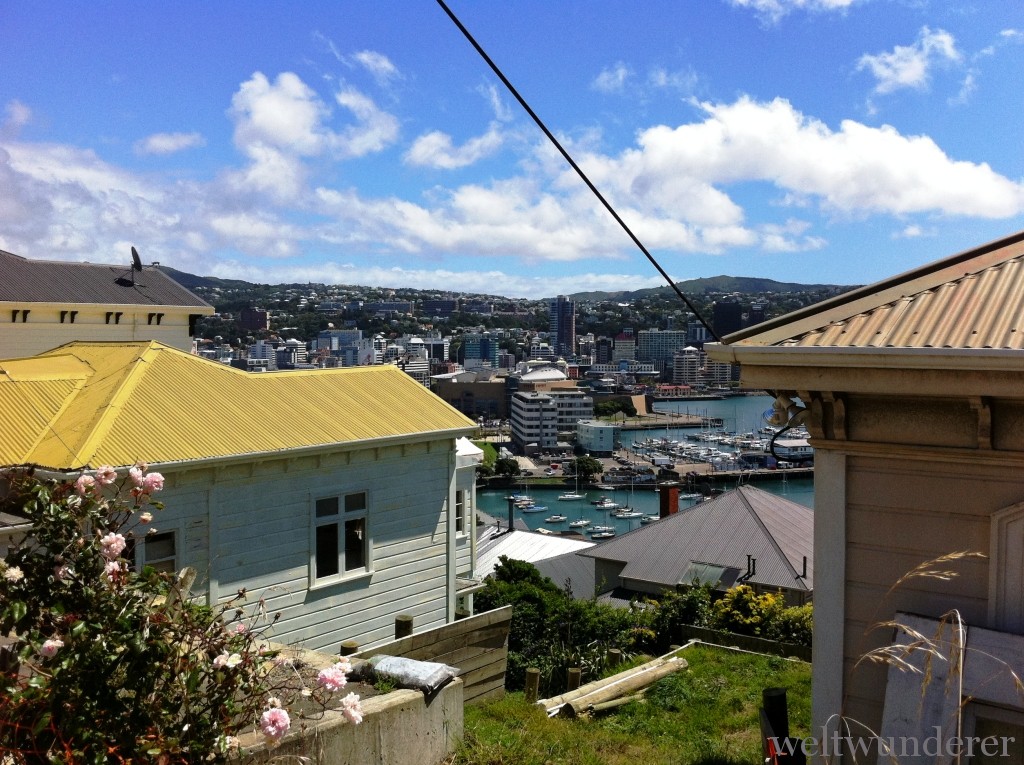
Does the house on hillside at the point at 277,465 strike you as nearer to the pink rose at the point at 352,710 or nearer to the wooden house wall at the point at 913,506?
the pink rose at the point at 352,710

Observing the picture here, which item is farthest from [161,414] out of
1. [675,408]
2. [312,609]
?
[675,408]

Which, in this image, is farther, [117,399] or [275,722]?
[117,399]

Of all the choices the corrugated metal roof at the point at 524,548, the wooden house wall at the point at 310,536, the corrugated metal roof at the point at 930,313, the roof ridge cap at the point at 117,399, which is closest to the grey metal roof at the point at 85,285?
the roof ridge cap at the point at 117,399

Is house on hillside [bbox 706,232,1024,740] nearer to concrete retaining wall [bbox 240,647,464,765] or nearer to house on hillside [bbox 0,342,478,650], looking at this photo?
concrete retaining wall [bbox 240,647,464,765]

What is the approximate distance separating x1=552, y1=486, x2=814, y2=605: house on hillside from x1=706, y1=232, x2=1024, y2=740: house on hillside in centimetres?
1807

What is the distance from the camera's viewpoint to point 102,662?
9.11 ft

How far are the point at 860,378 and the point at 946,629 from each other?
1260 millimetres

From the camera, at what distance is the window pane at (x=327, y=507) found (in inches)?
393

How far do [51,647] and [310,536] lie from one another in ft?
23.9

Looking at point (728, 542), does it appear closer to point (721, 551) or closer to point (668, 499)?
point (721, 551)

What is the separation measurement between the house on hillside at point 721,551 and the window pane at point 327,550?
1387 centimetres

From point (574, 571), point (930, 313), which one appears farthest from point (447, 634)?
point (574, 571)

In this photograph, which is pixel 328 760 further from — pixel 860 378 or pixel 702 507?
pixel 702 507

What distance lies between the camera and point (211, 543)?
892 cm
